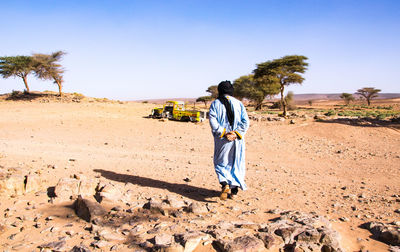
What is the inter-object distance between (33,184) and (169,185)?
2259 mm

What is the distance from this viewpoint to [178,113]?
62.3 feet

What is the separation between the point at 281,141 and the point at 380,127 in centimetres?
629

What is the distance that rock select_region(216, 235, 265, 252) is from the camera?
2.58 m

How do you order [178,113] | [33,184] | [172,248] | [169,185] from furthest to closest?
1. [178,113]
2. [169,185]
3. [33,184]
4. [172,248]

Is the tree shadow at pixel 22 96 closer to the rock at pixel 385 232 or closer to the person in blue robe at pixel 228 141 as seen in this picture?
the person in blue robe at pixel 228 141

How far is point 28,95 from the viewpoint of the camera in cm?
3173

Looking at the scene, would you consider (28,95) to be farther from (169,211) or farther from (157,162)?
(169,211)

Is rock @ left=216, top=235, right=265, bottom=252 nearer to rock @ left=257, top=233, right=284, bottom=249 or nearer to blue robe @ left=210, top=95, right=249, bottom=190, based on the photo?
rock @ left=257, top=233, right=284, bottom=249

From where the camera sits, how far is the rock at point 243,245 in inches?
102

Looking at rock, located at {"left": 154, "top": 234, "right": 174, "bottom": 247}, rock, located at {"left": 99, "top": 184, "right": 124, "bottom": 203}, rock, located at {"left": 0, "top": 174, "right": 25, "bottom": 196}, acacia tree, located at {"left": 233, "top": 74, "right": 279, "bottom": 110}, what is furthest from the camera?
acacia tree, located at {"left": 233, "top": 74, "right": 279, "bottom": 110}

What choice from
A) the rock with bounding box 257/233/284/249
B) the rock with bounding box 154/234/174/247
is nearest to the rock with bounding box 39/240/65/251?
the rock with bounding box 154/234/174/247

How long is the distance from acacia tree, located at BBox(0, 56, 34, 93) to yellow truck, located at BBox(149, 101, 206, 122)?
72.5 feet

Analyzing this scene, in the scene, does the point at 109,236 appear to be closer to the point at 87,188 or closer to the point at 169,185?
the point at 87,188

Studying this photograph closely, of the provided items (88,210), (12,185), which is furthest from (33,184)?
(88,210)
